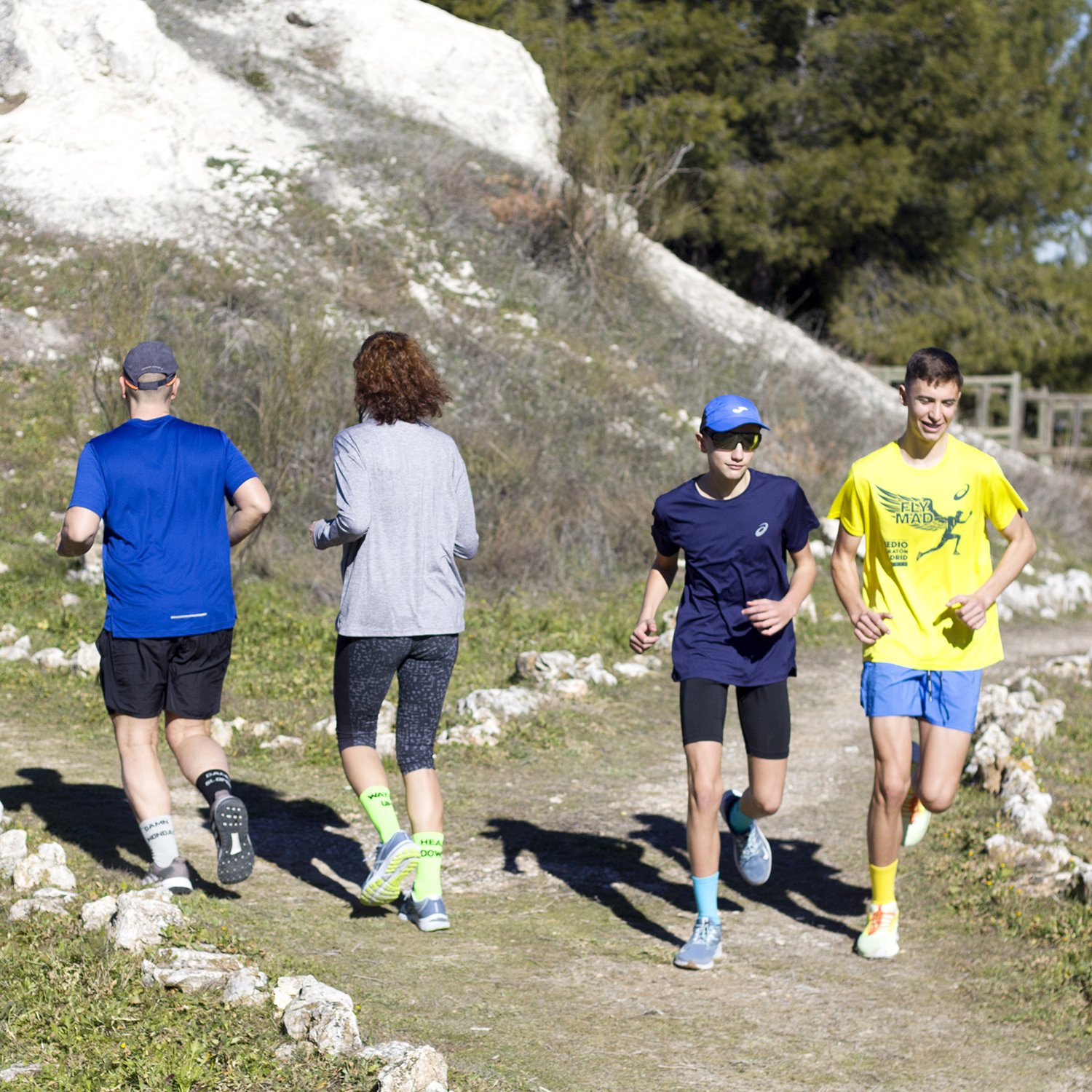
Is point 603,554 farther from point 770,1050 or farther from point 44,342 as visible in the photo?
point 770,1050

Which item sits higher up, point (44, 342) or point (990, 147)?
point (990, 147)

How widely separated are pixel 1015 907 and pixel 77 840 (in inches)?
143

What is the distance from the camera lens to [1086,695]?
856cm

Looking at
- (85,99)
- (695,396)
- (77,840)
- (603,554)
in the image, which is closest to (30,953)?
(77,840)

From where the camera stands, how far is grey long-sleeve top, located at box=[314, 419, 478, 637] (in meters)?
4.07

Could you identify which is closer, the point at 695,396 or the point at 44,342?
the point at 44,342

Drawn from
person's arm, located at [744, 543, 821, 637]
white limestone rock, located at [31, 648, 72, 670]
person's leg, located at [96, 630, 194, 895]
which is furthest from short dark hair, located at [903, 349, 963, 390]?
white limestone rock, located at [31, 648, 72, 670]

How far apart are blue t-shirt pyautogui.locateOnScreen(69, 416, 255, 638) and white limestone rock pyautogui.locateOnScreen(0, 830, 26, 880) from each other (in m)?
0.87

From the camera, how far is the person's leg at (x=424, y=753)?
422 centimetres

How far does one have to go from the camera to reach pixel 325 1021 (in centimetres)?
316

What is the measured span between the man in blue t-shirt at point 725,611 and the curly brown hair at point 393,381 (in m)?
0.88

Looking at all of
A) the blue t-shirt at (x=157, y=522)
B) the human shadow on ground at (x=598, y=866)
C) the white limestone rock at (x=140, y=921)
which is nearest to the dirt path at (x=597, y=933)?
the human shadow on ground at (x=598, y=866)

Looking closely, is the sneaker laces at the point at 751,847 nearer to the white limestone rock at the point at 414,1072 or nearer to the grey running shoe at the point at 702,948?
the grey running shoe at the point at 702,948

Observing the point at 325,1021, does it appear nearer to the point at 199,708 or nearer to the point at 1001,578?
the point at 199,708
